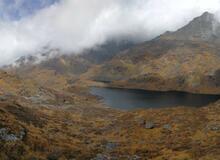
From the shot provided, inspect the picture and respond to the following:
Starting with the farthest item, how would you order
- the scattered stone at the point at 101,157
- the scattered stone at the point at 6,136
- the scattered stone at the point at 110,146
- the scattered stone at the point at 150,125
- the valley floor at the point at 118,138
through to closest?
the scattered stone at the point at 150,125
the scattered stone at the point at 110,146
the scattered stone at the point at 101,157
the valley floor at the point at 118,138
the scattered stone at the point at 6,136

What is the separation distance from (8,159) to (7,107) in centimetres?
4828

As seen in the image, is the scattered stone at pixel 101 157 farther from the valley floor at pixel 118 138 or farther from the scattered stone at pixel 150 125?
the scattered stone at pixel 150 125

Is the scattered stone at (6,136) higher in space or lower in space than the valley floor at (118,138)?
higher

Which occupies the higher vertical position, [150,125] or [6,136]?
[6,136]

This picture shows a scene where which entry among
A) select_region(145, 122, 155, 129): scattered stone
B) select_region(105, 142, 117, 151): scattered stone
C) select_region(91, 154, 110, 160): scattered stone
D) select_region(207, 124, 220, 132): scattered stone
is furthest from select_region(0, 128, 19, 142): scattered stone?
select_region(207, 124, 220, 132): scattered stone

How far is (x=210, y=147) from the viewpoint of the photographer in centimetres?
7969

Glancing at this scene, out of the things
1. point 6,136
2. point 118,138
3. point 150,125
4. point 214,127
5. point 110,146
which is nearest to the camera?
point 6,136

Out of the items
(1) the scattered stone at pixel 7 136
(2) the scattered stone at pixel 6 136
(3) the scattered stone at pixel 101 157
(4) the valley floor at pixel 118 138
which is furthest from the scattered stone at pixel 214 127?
(2) the scattered stone at pixel 6 136

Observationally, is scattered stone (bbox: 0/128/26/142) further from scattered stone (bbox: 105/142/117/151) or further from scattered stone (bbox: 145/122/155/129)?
scattered stone (bbox: 145/122/155/129)

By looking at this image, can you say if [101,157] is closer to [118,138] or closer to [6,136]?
[6,136]

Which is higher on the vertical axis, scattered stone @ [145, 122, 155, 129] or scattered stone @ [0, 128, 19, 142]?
scattered stone @ [0, 128, 19, 142]

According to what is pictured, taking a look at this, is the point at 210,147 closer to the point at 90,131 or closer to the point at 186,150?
the point at 186,150

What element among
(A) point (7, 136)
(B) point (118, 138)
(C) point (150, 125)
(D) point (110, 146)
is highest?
(A) point (7, 136)

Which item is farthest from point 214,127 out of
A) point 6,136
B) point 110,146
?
point 6,136
